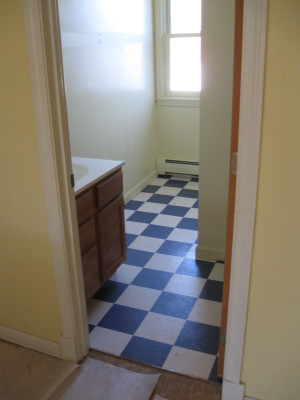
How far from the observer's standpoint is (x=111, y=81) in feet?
12.2

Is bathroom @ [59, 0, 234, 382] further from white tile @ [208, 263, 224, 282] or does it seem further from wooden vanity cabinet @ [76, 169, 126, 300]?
wooden vanity cabinet @ [76, 169, 126, 300]

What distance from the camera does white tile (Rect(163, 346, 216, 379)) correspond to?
2133 millimetres

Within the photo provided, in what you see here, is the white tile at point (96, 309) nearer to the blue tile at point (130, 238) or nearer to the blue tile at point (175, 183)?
the blue tile at point (130, 238)

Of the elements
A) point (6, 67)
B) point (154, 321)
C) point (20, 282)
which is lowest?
point (154, 321)

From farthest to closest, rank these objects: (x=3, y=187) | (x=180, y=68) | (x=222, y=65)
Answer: (x=180, y=68), (x=222, y=65), (x=3, y=187)

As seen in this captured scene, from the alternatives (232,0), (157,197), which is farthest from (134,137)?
(232,0)

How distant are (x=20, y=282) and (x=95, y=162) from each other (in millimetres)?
851

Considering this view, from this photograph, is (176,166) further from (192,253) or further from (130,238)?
(192,253)

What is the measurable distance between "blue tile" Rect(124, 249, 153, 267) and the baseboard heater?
171 centimetres

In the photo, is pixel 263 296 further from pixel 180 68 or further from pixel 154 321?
pixel 180 68

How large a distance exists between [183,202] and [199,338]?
6.31 feet

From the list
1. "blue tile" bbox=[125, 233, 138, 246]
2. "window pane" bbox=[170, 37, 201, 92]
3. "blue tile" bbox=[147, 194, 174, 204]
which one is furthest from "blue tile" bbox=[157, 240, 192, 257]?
"window pane" bbox=[170, 37, 201, 92]

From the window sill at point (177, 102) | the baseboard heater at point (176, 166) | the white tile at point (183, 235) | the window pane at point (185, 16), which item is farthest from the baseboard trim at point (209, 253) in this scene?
the window pane at point (185, 16)

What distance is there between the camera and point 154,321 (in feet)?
8.23
